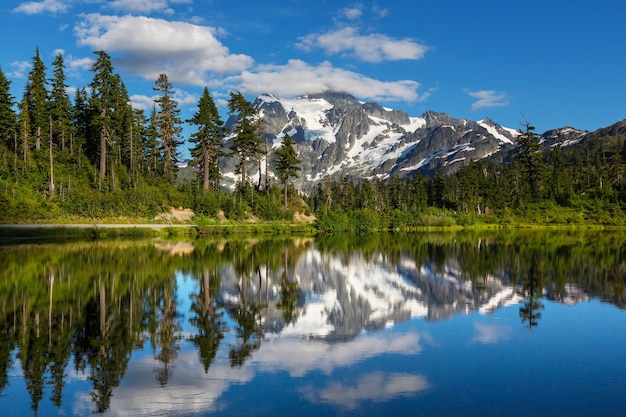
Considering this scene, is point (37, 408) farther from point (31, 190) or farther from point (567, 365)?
point (31, 190)

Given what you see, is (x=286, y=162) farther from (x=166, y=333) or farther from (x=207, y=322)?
(x=166, y=333)

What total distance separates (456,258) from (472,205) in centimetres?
8511

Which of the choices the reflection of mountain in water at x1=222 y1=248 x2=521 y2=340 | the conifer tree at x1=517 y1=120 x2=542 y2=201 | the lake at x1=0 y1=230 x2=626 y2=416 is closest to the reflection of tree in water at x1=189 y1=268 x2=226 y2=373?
the lake at x1=0 y1=230 x2=626 y2=416

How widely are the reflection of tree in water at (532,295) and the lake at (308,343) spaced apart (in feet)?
0.26

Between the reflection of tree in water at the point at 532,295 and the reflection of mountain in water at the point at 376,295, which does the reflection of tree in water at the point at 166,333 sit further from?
the reflection of tree in water at the point at 532,295

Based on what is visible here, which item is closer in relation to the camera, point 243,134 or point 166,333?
point 166,333

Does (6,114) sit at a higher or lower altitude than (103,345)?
higher

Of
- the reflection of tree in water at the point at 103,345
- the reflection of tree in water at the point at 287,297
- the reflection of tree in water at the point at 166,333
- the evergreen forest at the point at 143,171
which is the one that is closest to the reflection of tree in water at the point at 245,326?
the reflection of tree in water at the point at 287,297

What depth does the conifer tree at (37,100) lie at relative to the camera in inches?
2653

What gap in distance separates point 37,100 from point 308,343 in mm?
67517

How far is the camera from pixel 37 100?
68125 millimetres

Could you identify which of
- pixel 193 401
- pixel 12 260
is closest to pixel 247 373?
pixel 193 401

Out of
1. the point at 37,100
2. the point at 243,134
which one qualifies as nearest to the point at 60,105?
the point at 37,100

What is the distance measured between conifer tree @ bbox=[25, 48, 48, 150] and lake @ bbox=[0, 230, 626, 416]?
155ft
